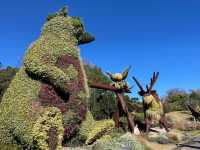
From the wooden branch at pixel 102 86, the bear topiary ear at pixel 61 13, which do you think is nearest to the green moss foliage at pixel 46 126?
the bear topiary ear at pixel 61 13

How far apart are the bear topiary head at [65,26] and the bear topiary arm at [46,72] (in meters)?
0.96

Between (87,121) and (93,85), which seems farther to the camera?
(93,85)

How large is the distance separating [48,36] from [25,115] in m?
1.74

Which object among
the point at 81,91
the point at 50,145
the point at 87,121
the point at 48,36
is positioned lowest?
the point at 50,145

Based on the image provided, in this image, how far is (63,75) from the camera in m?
7.00

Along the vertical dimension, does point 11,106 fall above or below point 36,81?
below

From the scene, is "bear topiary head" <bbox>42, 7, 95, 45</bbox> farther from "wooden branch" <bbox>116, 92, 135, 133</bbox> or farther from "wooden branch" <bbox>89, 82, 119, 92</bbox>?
"wooden branch" <bbox>116, 92, 135, 133</bbox>

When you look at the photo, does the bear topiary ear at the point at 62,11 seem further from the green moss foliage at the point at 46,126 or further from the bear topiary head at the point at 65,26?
the green moss foliage at the point at 46,126

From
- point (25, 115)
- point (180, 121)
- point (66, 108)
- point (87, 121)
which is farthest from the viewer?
point (180, 121)

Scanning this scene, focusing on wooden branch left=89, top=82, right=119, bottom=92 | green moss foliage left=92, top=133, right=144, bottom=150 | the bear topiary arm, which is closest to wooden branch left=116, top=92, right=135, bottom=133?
wooden branch left=89, top=82, right=119, bottom=92

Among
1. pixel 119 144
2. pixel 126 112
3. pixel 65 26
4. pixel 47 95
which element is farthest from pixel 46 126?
pixel 126 112

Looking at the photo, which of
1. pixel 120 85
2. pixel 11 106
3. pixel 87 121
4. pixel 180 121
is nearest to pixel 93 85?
pixel 120 85

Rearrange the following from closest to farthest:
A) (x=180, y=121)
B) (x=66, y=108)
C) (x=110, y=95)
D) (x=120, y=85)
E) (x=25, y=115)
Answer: (x=25, y=115) → (x=66, y=108) → (x=120, y=85) → (x=110, y=95) → (x=180, y=121)

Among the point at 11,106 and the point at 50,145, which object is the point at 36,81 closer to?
the point at 11,106
